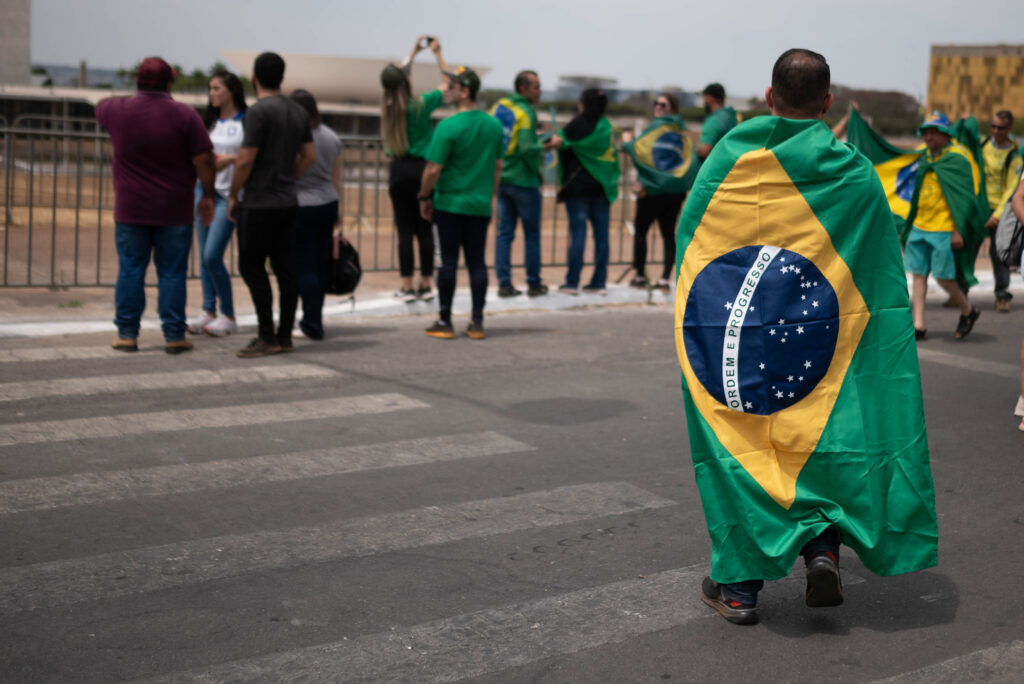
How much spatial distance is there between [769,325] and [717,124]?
7977 mm

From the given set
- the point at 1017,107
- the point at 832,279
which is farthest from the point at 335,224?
the point at 1017,107

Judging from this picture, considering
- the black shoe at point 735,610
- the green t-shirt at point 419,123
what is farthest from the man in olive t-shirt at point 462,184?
the black shoe at point 735,610

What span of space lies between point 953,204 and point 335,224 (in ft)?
17.3

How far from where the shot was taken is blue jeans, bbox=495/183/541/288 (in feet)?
36.8

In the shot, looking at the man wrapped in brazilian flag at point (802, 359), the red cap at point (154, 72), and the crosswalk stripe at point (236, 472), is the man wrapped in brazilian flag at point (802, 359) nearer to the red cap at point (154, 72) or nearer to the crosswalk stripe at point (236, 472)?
the crosswalk stripe at point (236, 472)

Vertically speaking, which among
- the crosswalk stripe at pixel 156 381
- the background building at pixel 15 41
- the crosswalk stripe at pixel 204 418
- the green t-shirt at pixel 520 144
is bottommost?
the crosswalk stripe at pixel 204 418

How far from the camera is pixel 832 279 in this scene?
12.9 feet

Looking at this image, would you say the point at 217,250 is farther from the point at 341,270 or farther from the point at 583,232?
the point at 583,232

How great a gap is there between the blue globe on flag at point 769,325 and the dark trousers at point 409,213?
21.6 feet

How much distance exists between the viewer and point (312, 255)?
934 centimetres

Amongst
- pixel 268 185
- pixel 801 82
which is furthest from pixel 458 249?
pixel 801 82

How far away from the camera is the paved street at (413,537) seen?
374 cm

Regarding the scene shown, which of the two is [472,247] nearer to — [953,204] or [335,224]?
[335,224]

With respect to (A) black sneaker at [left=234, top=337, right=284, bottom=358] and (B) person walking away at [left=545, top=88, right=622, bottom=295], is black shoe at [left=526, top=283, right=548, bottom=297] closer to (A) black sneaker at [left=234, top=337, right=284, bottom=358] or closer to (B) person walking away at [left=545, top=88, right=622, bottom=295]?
(B) person walking away at [left=545, top=88, right=622, bottom=295]
